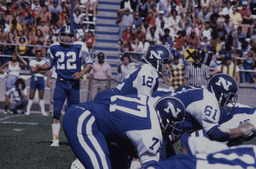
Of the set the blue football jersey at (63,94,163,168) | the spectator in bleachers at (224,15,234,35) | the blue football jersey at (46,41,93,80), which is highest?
the spectator in bleachers at (224,15,234,35)

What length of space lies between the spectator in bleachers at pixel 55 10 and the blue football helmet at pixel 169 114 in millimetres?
14251

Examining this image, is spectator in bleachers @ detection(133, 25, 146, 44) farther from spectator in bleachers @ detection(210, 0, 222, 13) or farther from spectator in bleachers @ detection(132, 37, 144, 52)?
spectator in bleachers @ detection(210, 0, 222, 13)

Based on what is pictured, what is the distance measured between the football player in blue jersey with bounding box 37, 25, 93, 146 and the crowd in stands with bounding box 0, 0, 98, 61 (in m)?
7.61

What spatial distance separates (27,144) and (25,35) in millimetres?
8885

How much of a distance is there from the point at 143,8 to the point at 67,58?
1061cm

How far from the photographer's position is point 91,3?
63.0 ft

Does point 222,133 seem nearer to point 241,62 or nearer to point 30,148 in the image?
point 30,148

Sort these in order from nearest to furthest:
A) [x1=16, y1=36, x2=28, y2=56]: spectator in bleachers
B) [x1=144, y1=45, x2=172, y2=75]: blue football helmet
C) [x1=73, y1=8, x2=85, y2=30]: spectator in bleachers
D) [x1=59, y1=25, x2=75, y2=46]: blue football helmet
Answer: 1. [x1=144, y1=45, x2=172, y2=75]: blue football helmet
2. [x1=59, y1=25, x2=75, y2=46]: blue football helmet
3. [x1=16, y1=36, x2=28, y2=56]: spectator in bleachers
4. [x1=73, y1=8, x2=85, y2=30]: spectator in bleachers

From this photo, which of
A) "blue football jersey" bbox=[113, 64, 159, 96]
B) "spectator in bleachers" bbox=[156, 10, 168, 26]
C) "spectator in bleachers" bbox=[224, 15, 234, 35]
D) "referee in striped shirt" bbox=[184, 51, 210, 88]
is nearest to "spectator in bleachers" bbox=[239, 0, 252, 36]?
"spectator in bleachers" bbox=[224, 15, 234, 35]

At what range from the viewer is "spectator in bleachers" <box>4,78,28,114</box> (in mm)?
13727

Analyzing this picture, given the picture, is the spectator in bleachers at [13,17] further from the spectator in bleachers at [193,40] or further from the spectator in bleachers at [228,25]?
the spectator in bleachers at [228,25]

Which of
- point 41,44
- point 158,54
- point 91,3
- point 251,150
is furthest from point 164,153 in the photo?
point 91,3

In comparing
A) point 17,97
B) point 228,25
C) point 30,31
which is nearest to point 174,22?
point 228,25

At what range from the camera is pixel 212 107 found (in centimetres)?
488
